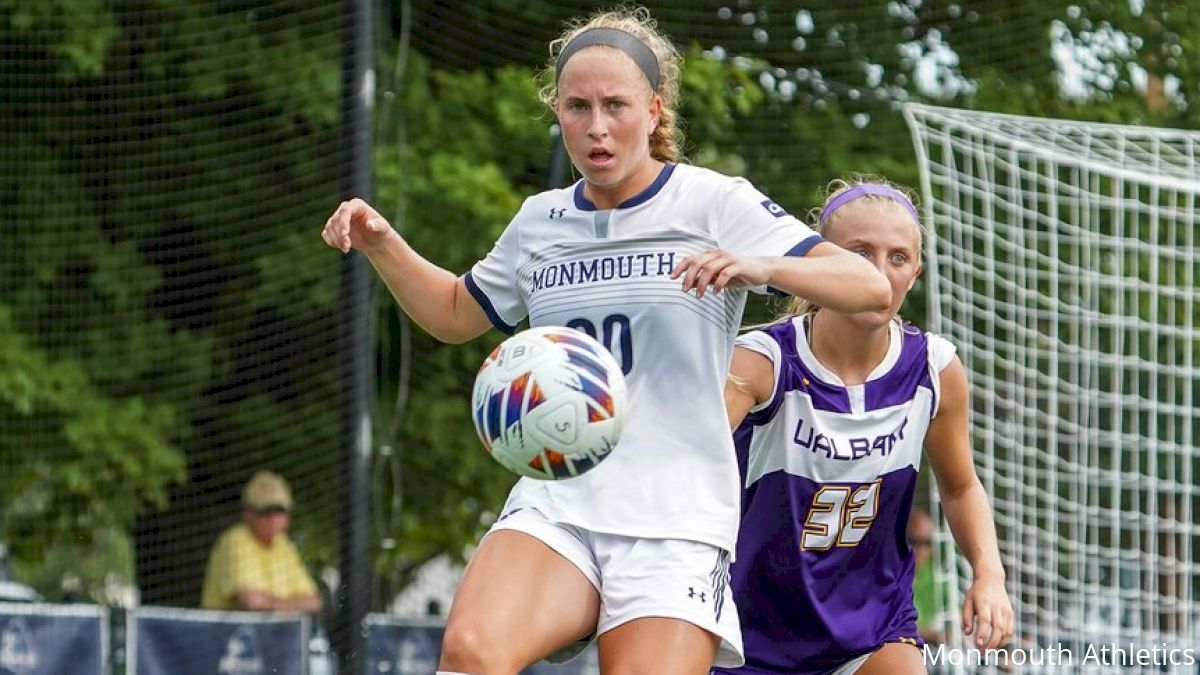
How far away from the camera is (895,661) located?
4.71m

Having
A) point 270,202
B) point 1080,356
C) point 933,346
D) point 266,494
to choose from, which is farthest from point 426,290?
point 270,202

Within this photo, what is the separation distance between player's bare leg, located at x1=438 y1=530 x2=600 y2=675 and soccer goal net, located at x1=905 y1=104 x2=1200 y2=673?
3659mm

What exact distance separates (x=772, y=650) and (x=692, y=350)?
1.04m

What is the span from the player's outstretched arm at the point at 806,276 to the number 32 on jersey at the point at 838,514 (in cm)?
74

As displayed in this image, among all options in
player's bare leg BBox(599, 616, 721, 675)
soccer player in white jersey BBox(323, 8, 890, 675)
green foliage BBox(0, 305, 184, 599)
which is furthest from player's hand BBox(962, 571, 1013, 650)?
green foliage BBox(0, 305, 184, 599)

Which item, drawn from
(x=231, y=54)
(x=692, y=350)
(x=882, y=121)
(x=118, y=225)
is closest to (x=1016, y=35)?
(x=882, y=121)

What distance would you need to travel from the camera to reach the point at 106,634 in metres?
8.62

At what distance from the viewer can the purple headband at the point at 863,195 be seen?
469 cm

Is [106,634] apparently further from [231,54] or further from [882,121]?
[882,121]

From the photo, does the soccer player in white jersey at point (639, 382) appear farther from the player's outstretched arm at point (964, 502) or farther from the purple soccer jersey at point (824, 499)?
the player's outstretched arm at point (964, 502)

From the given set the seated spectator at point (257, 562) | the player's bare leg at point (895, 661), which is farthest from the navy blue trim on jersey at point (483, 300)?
the seated spectator at point (257, 562)

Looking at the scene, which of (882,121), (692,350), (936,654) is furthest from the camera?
(882,121)

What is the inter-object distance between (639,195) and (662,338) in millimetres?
346

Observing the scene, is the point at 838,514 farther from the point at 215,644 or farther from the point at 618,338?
the point at 215,644
